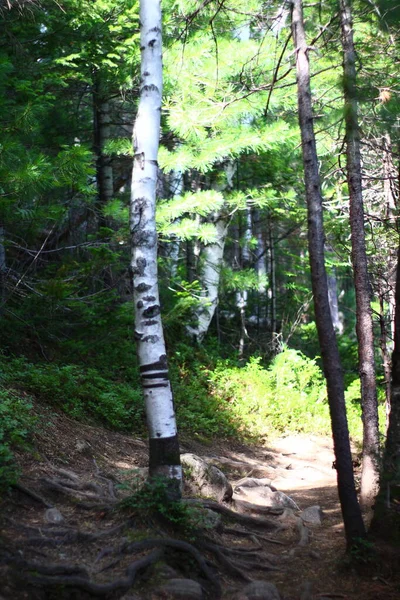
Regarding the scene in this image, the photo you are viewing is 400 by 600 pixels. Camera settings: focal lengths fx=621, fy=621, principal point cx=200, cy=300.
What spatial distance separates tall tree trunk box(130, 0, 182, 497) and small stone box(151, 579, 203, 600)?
1.06 metres

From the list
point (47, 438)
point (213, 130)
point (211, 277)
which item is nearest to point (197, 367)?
point (211, 277)

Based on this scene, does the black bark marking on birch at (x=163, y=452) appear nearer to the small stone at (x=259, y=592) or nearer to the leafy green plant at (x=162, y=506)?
the leafy green plant at (x=162, y=506)

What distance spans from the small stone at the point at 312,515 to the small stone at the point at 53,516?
154 inches

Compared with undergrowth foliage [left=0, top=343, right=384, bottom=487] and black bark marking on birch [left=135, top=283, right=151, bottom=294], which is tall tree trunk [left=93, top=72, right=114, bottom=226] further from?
black bark marking on birch [left=135, top=283, right=151, bottom=294]

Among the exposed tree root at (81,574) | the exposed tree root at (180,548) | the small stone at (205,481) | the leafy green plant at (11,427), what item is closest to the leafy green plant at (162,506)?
the exposed tree root at (180,548)

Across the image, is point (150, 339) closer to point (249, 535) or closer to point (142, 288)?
point (142, 288)

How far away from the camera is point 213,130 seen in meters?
13.7

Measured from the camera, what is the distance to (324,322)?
21.1 ft

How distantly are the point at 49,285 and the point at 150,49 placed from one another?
14.3ft

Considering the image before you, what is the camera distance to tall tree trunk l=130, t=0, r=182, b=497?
21.0ft

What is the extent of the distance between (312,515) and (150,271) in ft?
15.1

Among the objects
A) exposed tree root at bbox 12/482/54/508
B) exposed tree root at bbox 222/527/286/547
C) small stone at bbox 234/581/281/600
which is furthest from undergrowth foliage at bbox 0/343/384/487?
small stone at bbox 234/581/281/600

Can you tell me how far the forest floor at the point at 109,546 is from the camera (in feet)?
16.9

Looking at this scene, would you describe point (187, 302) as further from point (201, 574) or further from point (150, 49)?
point (201, 574)
